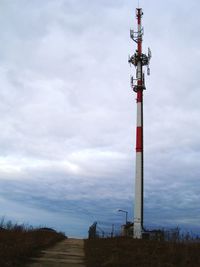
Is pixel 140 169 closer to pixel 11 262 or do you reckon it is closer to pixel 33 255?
pixel 33 255

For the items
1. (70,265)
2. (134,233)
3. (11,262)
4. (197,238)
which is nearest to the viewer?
(11,262)

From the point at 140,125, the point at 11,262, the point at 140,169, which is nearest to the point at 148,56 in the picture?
the point at 140,125

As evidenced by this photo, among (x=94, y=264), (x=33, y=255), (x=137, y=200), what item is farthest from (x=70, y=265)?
(x=137, y=200)

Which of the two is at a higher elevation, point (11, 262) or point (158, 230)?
point (158, 230)

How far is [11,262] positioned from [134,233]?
27819 millimetres

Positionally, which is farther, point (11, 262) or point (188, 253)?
point (188, 253)

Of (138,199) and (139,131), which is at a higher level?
(139,131)

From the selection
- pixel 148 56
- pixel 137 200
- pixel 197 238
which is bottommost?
pixel 197 238

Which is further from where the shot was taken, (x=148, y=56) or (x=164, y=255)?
(x=148, y=56)

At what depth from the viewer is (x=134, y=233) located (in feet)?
124

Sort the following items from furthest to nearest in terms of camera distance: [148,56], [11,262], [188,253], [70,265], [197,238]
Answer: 1. [148,56]
2. [197,238]
3. [188,253]
4. [70,265]
5. [11,262]

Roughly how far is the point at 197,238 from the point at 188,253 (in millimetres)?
4877

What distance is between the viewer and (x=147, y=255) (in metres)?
15.2

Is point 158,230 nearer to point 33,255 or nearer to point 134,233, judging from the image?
point 134,233
